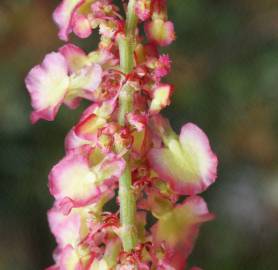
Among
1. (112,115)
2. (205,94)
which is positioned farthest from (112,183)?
(205,94)

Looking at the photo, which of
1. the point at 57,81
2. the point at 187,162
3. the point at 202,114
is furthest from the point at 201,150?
the point at 202,114

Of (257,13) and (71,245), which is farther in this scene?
(257,13)

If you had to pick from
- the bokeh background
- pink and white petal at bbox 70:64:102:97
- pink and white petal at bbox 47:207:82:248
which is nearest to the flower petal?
pink and white petal at bbox 70:64:102:97

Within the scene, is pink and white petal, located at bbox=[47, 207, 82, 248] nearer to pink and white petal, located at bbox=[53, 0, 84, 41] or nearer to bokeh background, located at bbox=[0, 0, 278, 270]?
pink and white petal, located at bbox=[53, 0, 84, 41]

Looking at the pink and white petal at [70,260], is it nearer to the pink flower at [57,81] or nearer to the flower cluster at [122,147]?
the flower cluster at [122,147]

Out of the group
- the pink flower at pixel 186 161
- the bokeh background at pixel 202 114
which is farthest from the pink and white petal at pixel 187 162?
the bokeh background at pixel 202 114

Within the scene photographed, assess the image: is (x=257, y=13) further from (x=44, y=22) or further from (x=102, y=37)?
(x=102, y=37)
